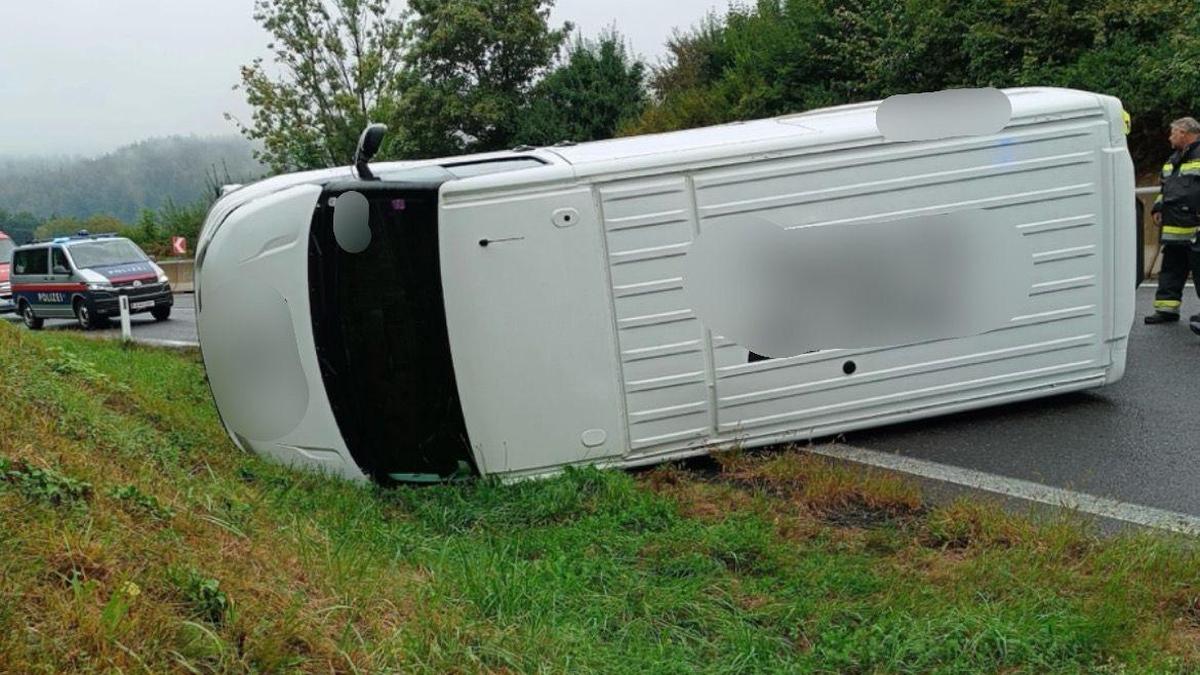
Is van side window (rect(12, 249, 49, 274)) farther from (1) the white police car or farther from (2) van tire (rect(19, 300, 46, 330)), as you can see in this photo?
(2) van tire (rect(19, 300, 46, 330))

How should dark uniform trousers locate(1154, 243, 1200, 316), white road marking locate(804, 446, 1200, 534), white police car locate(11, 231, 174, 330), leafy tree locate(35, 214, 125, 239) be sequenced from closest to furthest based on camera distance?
white road marking locate(804, 446, 1200, 534) → dark uniform trousers locate(1154, 243, 1200, 316) → white police car locate(11, 231, 174, 330) → leafy tree locate(35, 214, 125, 239)

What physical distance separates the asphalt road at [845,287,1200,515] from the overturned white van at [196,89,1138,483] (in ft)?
0.80

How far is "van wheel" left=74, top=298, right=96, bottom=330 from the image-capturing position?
19641mm

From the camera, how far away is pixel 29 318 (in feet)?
70.0

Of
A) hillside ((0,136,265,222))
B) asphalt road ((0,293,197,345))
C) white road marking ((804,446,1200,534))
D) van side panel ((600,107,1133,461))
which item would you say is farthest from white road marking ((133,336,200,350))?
hillside ((0,136,265,222))

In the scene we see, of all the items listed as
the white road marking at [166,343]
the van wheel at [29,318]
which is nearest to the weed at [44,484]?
the white road marking at [166,343]

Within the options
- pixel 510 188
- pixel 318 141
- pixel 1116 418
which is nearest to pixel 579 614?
pixel 510 188

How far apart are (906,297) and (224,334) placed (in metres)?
3.85

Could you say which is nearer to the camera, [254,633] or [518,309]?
[254,633]

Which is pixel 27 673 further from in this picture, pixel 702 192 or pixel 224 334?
pixel 702 192

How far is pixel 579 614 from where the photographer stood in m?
3.88

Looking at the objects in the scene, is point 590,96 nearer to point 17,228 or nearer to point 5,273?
→ point 5,273

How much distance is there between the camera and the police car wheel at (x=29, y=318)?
2116cm

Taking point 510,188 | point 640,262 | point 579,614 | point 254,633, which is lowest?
point 579,614
